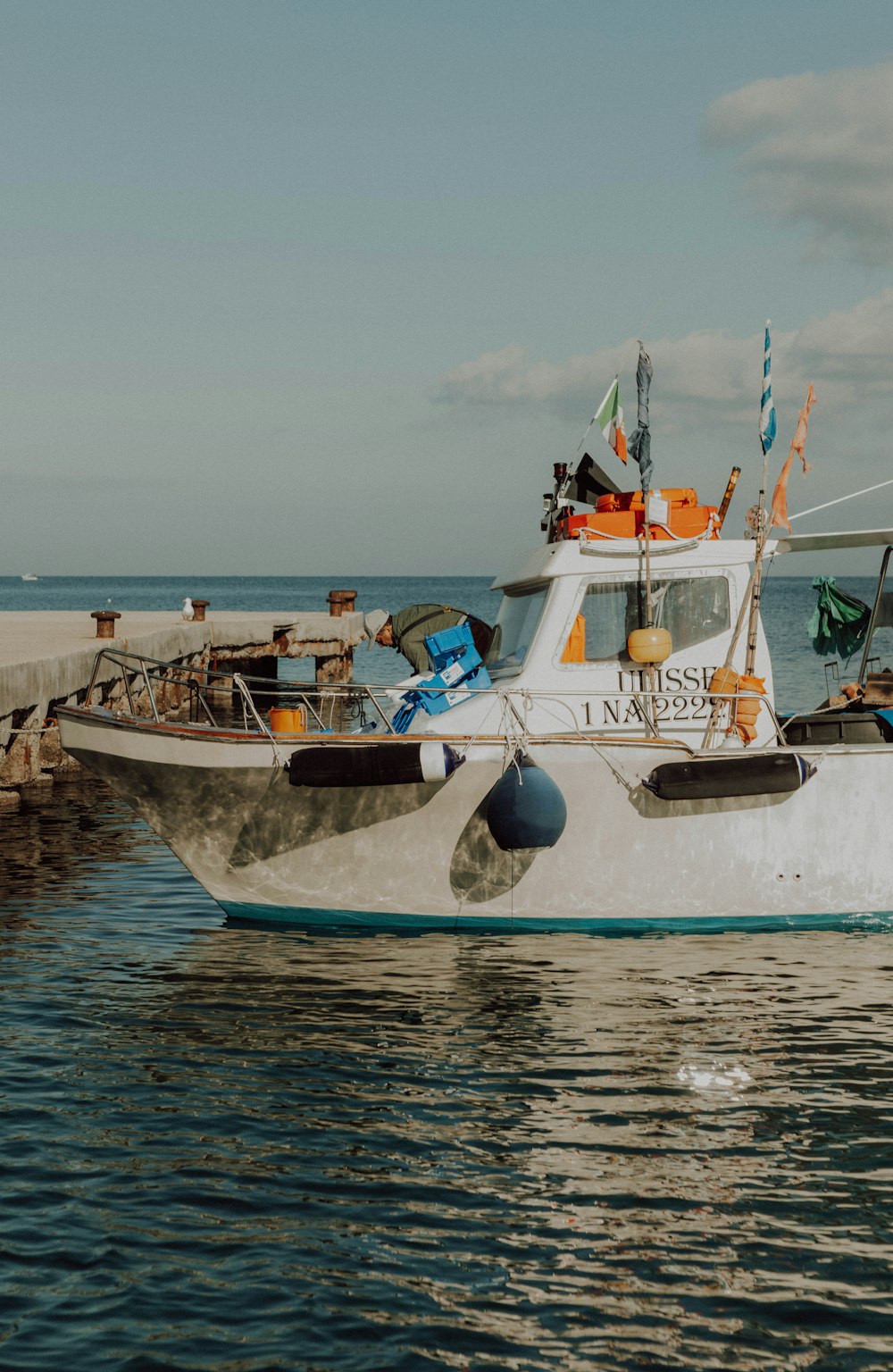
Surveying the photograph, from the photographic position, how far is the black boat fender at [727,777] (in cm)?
933

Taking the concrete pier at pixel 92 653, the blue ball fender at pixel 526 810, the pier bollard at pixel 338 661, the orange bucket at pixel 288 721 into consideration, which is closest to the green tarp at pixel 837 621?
the blue ball fender at pixel 526 810

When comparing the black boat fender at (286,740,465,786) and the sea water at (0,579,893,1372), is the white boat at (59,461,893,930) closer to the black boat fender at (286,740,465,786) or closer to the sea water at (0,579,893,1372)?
the black boat fender at (286,740,465,786)

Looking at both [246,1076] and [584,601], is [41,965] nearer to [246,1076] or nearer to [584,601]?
[246,1076]

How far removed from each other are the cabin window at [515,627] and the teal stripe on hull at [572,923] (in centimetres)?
193

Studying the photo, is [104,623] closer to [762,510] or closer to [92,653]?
[92,653]

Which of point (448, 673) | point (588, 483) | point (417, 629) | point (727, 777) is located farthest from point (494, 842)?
point (588, 483)

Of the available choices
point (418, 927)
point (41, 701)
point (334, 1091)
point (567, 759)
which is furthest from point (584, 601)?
point (41, 701)

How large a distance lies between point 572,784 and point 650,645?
1.18 metres

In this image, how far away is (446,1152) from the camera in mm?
6293

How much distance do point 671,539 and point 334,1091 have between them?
5.10 meters

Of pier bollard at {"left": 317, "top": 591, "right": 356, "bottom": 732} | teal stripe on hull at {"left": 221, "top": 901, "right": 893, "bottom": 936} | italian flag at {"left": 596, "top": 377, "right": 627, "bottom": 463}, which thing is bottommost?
teal stripe on hull at {"left": 221, "top": 901, "right": 893, "bottom": 936}

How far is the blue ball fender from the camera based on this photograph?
29.7ft

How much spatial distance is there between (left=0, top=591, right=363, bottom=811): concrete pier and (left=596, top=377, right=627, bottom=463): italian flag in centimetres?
369

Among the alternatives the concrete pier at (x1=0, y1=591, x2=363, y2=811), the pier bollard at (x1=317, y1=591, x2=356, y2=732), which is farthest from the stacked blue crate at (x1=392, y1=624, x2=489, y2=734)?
the pier bollard at (x1=317, y1=591, x2=356, y2=732)
